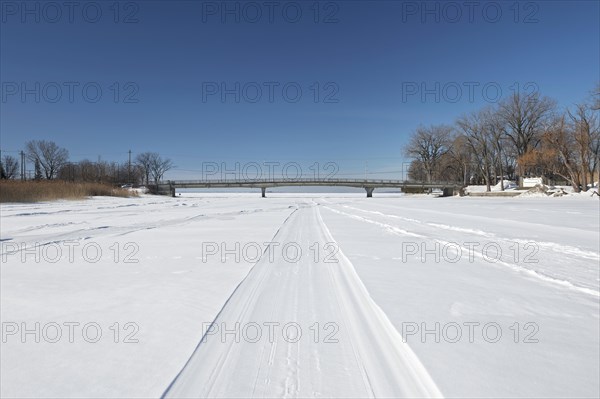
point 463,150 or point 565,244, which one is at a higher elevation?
point 463,150

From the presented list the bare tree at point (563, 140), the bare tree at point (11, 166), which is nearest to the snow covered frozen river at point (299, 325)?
the bare tree at point (563, 140)

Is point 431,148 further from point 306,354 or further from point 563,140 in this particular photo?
point 306,354

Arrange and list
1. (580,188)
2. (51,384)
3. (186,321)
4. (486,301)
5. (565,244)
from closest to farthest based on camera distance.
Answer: (51,384) → (186,321) → (486,301) → (565,244) → (580,188)

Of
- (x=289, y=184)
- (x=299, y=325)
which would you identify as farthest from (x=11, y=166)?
(x=299, y=325)

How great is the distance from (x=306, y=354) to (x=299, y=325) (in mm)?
497

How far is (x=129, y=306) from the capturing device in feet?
10.7

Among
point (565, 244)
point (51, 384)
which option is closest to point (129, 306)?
point (51, 384)

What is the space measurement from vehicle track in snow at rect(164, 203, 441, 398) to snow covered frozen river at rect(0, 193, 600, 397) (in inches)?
0.4

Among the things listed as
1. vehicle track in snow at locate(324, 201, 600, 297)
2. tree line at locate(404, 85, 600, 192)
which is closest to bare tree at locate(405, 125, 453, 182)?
tree line at locate(404, 85, 600, 192)

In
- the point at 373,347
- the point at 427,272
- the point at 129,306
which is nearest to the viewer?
the point at 373,347

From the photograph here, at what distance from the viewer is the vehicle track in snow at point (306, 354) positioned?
1950 millimetres

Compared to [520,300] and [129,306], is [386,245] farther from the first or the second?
[129,306]

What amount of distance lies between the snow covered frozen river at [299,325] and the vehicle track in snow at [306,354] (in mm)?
11

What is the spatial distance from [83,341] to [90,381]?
26.5 inches
